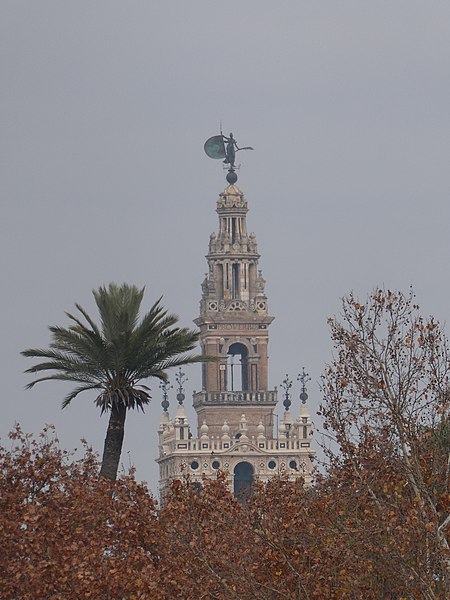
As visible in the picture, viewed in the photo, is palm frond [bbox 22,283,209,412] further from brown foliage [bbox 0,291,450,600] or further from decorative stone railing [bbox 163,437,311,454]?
decorative stone railing [bbox 163,437,311,454]

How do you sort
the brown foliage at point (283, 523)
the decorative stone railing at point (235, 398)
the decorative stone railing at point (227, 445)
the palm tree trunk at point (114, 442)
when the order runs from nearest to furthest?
the brown foliage at point (283, 523) → the palm tree trunk at point (114, 442) → the decorative stone railing at point (227, 445) → the decorative stone railing at point (235, 398)

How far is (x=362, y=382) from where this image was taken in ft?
176

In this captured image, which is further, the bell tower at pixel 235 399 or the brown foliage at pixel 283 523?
the bell tower at pixel 235 399

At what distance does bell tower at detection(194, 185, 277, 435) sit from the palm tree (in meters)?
121

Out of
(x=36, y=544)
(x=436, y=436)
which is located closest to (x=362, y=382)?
(x=436, y=436)

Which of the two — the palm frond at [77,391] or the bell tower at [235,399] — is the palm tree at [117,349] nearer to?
the palm frond at [77,391]

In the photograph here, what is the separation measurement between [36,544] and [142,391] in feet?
42.6

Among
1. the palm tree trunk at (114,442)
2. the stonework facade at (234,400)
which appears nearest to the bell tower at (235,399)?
the stonework facade at (234,400)

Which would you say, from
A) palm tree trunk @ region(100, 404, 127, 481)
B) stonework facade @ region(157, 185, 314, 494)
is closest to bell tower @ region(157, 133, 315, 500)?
stonework facade @ region(157, 185, 314, 494)

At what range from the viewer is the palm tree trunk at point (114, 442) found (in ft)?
244

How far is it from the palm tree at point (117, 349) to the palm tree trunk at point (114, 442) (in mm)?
628

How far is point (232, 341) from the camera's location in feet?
645

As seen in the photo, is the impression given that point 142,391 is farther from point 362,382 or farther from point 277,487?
point 362,382

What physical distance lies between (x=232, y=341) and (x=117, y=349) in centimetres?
12462
